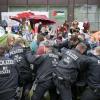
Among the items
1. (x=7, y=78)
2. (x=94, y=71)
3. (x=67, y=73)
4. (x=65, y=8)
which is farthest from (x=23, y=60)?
(x=65, y=8)

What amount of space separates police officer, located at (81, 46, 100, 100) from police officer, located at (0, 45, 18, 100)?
66.3 inches

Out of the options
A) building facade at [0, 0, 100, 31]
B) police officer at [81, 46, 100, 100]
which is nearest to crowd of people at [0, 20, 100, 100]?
police officer at [81, 46, 100, 100]

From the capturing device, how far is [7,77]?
9703 mm

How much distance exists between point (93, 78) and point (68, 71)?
574 millimetres

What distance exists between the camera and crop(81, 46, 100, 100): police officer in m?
10.3

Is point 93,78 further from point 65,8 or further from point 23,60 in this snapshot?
point 65,8

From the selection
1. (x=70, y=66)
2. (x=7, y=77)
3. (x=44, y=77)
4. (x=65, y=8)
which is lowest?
(x=44, y=77)

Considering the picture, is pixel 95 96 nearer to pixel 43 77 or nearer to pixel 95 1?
pixel 43 77

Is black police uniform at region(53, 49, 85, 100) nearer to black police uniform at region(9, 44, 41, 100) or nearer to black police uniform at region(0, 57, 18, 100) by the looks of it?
black police uniform at region(9, 44, 41, 100)

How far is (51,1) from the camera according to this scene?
136 feet

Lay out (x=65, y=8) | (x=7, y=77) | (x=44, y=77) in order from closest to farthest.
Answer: (x=7, y=77) < (x=44, y=77) < (x=65, y=8)

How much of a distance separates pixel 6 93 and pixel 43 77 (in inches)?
47.8

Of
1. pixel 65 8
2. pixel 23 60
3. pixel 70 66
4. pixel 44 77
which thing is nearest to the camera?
pixel 70 66

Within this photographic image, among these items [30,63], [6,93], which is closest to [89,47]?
[30,63]
